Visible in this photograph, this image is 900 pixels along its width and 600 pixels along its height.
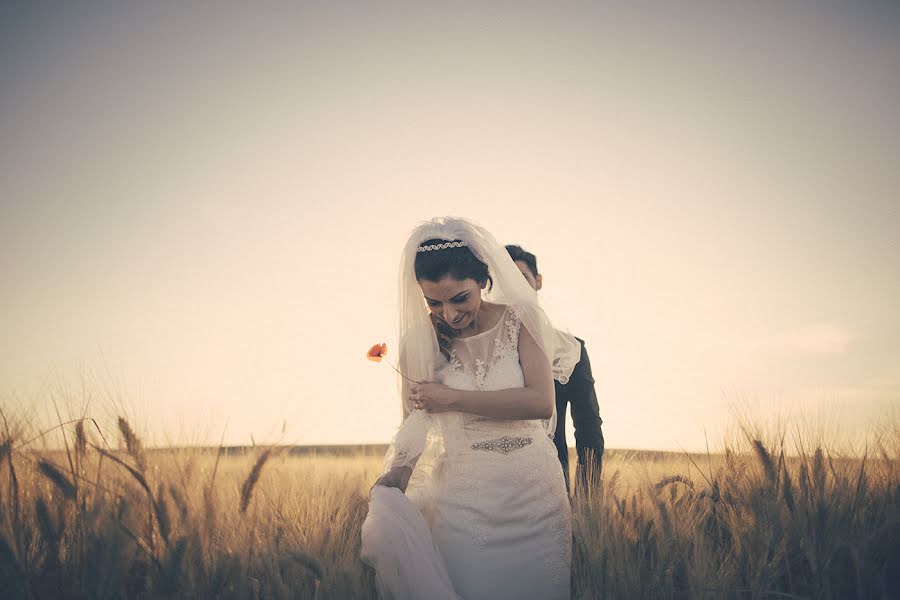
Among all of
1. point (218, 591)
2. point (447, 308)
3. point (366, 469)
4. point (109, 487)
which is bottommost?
point (366, 469)

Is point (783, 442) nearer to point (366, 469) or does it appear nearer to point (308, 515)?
point (308, 515)

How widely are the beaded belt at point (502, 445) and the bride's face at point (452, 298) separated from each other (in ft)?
1.90

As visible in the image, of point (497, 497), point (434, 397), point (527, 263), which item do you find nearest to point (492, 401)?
point (434, 397)

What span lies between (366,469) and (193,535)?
139 inches

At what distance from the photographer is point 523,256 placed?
419cm

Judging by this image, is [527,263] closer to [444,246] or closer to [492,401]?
[444,246]

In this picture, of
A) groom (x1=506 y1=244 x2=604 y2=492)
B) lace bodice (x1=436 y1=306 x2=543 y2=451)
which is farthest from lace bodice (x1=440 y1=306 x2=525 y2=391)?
groom (x1=506 y1=244 x2=604 y2=492)

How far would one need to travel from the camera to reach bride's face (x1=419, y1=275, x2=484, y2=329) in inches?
105

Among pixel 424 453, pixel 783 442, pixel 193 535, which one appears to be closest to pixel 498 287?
pixel 424 453

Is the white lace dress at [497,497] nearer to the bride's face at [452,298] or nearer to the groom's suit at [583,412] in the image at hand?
the bride's face at [452,298]

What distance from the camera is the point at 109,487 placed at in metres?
1.89

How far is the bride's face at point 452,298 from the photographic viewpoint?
2.66 m

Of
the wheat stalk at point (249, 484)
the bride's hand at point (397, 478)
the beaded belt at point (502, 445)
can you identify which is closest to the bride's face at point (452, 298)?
the beaded belt at point (502, 445)

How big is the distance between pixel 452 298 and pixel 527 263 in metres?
1.66
